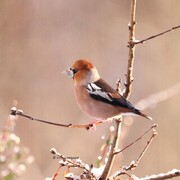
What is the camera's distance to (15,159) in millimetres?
1440

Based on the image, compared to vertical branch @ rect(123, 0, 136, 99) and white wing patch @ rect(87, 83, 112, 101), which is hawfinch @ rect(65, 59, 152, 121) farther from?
vertical branch @ rect(123, 0, 136, 99)

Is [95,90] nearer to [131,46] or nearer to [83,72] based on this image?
[83,72]

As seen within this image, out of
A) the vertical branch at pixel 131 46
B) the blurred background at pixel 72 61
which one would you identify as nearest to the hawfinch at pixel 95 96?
the vertical branch at pixel 131 46

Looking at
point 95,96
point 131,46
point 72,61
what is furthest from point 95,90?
point 72,61

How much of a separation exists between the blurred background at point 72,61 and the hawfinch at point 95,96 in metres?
2.04

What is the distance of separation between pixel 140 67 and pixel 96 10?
2.15 feet

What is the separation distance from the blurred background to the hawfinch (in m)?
2.04

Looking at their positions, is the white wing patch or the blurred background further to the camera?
the blurred background

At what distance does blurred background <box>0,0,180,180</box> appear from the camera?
3879mm

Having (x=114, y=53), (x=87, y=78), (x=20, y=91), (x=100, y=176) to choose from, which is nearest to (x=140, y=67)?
(x=114, y=53)

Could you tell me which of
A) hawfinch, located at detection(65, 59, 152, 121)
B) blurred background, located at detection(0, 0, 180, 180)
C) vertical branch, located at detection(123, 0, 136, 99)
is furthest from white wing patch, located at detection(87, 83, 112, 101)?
blurred background, located at detection(0, 0, 180, 180)

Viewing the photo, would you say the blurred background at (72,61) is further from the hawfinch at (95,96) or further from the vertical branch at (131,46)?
the vertical branch at (131,46)

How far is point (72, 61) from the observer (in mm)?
4555

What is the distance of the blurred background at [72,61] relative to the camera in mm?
3879
